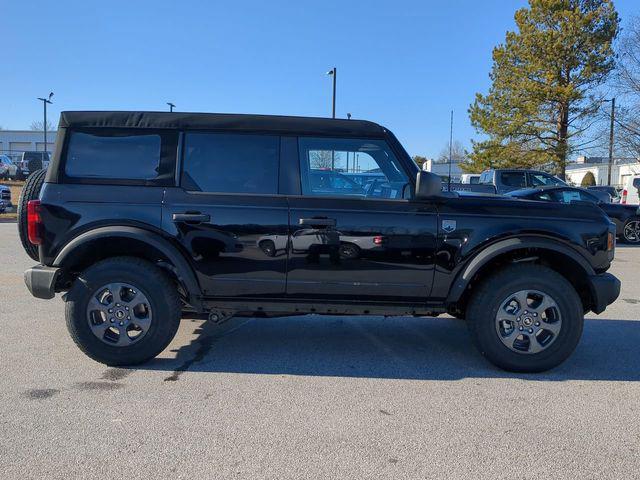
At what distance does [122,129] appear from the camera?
4.19 m

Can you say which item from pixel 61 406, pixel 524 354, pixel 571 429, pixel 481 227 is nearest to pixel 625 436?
pixel 571 429

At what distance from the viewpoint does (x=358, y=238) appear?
4055 millimetres

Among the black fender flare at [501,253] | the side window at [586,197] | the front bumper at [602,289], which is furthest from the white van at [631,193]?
the black fender flare at [501,253]

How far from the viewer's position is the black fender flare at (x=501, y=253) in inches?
159

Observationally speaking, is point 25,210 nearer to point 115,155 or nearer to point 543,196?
point 115,155

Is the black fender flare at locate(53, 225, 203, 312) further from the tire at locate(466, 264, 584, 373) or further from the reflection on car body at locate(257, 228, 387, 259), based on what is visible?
the tire at locate(466, 264, 584, 373)

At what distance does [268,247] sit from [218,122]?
3.67 ft

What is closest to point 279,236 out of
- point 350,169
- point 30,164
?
point 350,169

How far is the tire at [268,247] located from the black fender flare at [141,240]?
61 centimetres

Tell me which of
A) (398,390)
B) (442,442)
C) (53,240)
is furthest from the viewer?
(53,240)

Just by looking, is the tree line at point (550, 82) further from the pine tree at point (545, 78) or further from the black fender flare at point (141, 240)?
the black fender flare at point (141, 240)

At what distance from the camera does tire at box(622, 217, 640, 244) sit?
1318cm

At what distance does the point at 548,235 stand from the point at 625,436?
158 centimetres

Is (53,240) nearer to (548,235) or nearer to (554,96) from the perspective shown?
(548,235)
